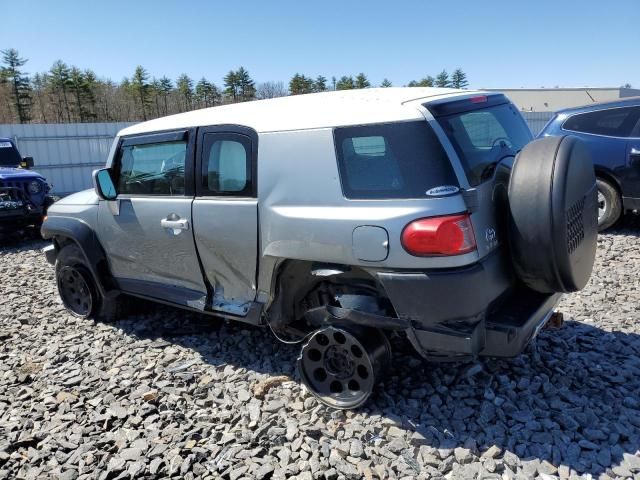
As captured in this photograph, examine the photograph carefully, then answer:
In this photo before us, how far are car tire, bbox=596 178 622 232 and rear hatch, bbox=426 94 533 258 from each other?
480 centimetres

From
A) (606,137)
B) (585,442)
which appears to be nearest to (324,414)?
(585,442)

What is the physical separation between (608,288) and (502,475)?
3327 millimetres

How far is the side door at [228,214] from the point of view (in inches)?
132

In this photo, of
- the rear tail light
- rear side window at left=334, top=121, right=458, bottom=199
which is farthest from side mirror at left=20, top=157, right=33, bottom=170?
the rear tail light

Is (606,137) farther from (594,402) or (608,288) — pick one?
(594,402)

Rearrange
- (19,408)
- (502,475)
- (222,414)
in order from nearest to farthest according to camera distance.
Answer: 1. (502,475)
2. (222,414)
3. (19,408)

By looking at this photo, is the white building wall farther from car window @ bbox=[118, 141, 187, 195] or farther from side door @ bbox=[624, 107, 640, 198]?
side door @ bbox=[624, 107, 640, 198]

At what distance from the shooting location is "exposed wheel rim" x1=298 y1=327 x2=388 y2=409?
3043mm

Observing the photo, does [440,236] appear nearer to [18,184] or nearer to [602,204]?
[602,204]

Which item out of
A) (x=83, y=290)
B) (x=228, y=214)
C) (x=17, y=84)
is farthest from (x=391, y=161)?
(x=17, y=84)

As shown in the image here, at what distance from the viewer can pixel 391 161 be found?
2.77 metres

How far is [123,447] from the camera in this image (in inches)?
A: 118

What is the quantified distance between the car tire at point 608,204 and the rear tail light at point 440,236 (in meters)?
5.66

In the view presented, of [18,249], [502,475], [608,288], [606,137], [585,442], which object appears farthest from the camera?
[18,249]
